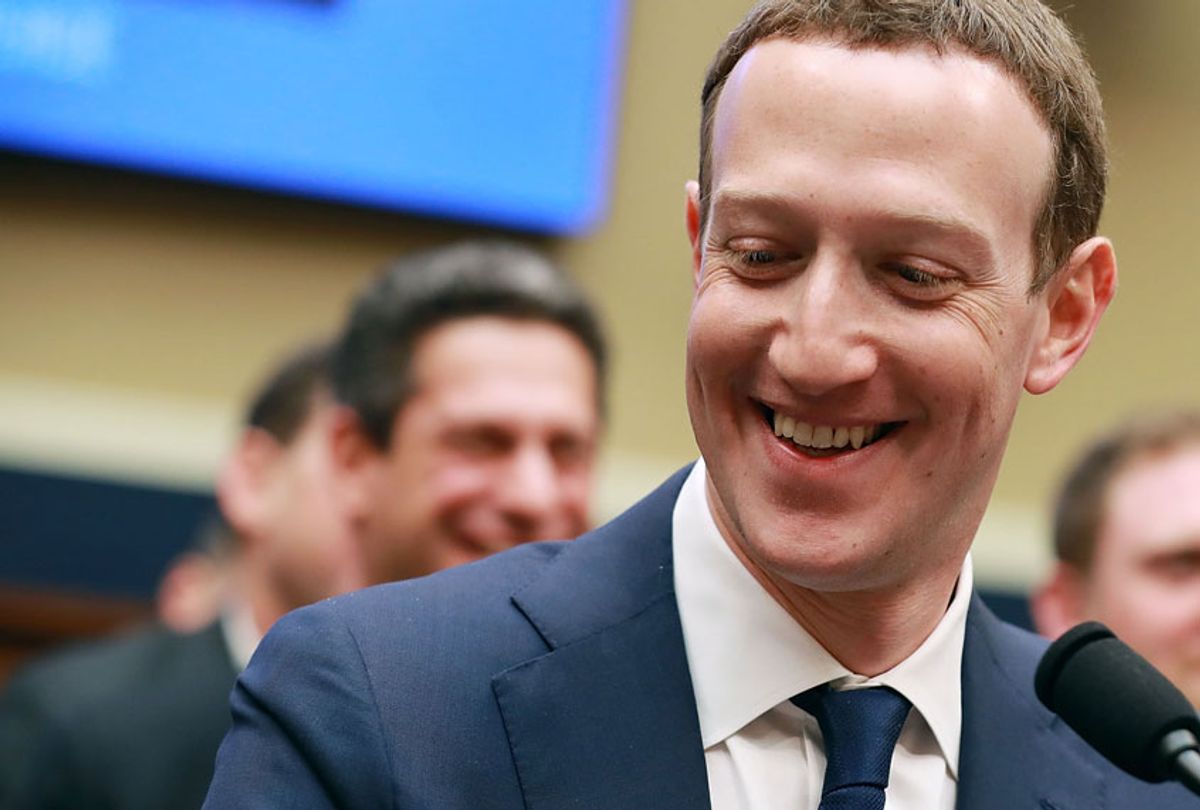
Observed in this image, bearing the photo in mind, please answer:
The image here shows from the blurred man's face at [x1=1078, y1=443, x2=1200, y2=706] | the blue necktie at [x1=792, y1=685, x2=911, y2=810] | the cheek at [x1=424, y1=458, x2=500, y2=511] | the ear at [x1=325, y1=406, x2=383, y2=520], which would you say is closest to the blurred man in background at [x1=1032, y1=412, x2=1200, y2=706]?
the blurred man's face at [x1=1078, y1=443, x2=1200, y2=706]

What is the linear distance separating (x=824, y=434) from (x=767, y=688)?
0.78 feet

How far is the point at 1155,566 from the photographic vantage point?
3369 mm

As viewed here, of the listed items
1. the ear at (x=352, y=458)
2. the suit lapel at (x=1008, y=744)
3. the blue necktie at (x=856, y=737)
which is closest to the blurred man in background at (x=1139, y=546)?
the ear at (x=352, y=458)

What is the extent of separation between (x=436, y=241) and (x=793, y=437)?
3119 millimetres

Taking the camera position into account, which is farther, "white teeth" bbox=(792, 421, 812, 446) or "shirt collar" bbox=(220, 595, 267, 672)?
"shirt collar" bbox=(220, 595, 267, 672)

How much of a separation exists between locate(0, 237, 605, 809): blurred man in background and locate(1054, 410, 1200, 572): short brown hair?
2.83ft

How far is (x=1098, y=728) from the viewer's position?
1.70 m

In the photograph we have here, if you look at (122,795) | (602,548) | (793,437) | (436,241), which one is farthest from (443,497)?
(436,241)

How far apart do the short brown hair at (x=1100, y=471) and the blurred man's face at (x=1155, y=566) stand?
0.06 ft

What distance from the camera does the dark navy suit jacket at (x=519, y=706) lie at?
5.46ft

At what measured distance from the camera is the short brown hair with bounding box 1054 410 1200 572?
3.51 meters

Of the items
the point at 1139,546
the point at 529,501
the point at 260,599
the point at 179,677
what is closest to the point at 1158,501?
the point at 1139,546

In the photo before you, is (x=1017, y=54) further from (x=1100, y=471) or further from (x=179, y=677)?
(x=179, y=677)

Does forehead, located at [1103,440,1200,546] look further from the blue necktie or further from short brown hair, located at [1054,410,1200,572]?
the blue necktie
